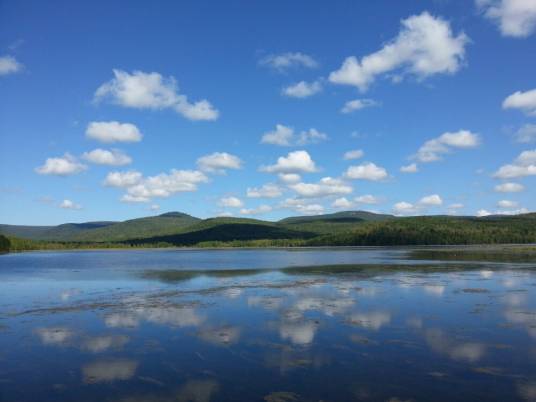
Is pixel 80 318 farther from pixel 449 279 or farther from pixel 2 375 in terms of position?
pixel 449 279

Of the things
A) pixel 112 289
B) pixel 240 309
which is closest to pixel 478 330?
pixel 240 309

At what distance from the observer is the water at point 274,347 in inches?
515

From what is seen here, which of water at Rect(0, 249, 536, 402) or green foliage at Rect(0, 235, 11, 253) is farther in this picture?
green foliage at Rect(0, 235, 11, 253)

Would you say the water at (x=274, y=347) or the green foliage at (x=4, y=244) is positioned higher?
the green foliage at (x=4, y=244)

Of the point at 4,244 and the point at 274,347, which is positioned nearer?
the point at 274,347

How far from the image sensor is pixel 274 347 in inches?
695

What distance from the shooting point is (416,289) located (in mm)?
34406

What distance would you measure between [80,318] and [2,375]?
9995 millimetres

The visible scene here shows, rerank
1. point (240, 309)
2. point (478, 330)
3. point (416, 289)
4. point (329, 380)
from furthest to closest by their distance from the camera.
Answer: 1. point (416, 289)
2. point (240, 309)
3. point (478, 330)
4. point (329, 380)

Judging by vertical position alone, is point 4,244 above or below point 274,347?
above

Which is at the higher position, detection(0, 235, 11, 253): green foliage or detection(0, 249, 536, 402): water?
detection(0, 235, 11, 253): green foliage

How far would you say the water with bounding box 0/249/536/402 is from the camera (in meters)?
13.1

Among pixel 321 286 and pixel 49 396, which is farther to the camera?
pixel 321 286

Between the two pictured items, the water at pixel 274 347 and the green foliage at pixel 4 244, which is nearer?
the water at pixel 274 347
